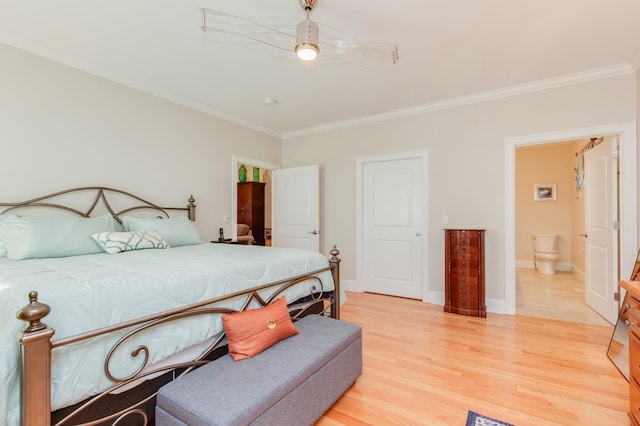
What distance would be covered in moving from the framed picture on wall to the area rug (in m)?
6.00

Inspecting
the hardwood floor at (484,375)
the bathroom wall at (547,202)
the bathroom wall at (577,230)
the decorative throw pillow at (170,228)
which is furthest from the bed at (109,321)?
the bathroom wall at (547,202)

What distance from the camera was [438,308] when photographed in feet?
12.1

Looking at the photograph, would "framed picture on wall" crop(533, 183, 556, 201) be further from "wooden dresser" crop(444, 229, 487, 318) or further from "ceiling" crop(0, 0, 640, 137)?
"wooden dresser" crop(444, 229, 487, 318)

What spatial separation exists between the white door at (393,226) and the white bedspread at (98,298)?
8.32ft

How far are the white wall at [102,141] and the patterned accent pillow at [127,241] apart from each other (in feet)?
2.42

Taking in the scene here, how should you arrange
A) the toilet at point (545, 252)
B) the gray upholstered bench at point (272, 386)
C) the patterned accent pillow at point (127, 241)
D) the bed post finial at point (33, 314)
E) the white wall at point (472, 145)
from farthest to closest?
the toilet at point (545, 252) → the white wall at point (472, 145) → the patterned accent pillow at point (127, 241) → the gray upholstered bench at point (272, 386) → the bed post finial at point (33, 314)

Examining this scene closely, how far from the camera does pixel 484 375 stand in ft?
7.02

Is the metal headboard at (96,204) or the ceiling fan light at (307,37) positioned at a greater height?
the ceiling fan light at (307,37)

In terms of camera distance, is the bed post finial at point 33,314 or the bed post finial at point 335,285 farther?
the bed post finial at point 335,285

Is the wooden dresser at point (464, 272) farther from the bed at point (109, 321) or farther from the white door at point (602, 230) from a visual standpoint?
the bed at point (109, 321)

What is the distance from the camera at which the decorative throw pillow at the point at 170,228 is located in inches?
111

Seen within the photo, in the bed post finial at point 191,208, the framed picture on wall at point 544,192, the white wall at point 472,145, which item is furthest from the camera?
the framed picture on wall at point 544,192

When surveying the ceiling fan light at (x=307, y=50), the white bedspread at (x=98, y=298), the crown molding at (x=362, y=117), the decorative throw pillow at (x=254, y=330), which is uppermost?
the crown molding at (x=362, y=117)

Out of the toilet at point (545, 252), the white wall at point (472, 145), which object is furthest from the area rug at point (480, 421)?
the toilet at point (545, 252)
